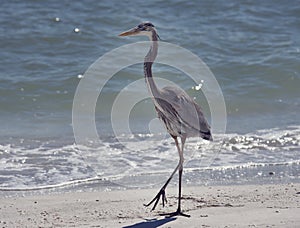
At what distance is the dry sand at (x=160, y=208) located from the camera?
211 inches

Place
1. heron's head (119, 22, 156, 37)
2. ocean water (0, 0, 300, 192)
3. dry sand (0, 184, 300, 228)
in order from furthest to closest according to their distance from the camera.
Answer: ocean water (0, 0, 300, 192), heron's head (119, 22, 156, 37), dry sand (0, 184, 300, 228)

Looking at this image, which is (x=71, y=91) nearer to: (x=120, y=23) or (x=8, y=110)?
(x=8, y=110)

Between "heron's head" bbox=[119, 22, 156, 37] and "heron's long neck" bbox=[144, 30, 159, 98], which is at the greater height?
"heron's head" bbox=[119, 22, 156, 37]

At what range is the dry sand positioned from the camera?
A: 17.6 ft

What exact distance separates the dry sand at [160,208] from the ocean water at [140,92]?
478mm

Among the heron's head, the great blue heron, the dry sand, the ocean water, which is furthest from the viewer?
the ocean water

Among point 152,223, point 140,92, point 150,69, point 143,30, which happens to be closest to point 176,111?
point 150,69

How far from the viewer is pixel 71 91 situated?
10.5 metres

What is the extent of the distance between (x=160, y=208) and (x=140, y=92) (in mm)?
4545

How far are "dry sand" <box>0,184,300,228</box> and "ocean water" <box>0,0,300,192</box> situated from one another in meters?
0.48

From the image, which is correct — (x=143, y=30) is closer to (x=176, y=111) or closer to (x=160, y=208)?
(x=176, y=111)

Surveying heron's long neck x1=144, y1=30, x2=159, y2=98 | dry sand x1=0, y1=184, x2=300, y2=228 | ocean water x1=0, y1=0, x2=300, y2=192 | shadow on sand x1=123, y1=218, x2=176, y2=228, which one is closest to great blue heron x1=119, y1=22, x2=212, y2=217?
heron's long neck x1=144, y1=30, x2=159, y2=98

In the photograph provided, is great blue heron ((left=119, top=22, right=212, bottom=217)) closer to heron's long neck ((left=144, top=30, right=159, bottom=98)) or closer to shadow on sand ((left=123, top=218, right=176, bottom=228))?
heron's long neck ((left=144, top=30, right=159, bottom=98))

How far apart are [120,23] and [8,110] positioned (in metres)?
3.84
